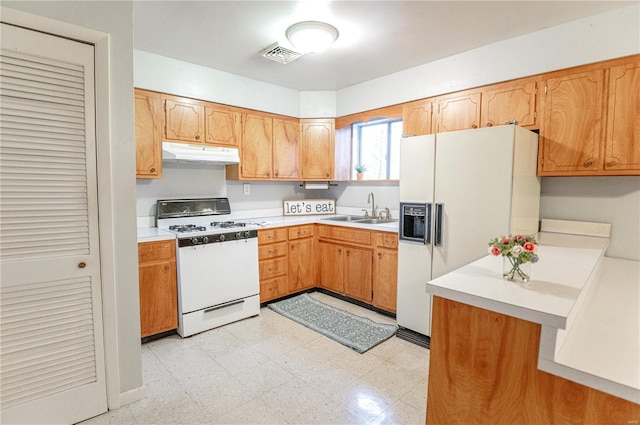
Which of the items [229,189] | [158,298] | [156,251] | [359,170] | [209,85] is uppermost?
[209,85]

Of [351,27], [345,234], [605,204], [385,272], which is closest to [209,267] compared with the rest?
[345,234]

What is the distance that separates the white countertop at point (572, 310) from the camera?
1.03 m

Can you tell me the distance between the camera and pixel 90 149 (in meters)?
1.80

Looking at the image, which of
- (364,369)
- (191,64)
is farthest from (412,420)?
(191,64)

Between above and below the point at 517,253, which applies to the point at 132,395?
below

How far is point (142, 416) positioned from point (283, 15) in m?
2.77

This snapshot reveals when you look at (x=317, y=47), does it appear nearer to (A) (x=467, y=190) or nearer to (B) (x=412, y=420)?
(A) (x=467, y=190)

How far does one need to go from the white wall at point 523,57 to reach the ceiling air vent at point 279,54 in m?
1.15

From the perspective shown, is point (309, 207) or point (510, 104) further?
point (309, 207)

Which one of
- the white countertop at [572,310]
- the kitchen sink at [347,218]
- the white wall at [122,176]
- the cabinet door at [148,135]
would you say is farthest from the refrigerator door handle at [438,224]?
the cabinet door at [148,135]

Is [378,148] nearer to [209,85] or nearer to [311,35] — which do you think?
[311,35]

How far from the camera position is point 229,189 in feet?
12.7

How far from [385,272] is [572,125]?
1.96m

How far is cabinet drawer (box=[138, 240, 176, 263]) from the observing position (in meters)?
2.65
